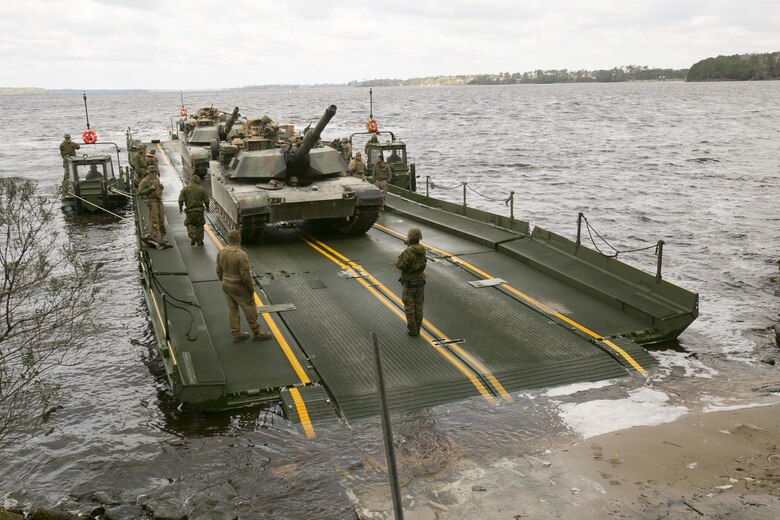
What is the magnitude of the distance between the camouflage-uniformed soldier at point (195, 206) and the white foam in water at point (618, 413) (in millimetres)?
10554

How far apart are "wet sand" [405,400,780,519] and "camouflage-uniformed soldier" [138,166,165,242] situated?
37.2ft

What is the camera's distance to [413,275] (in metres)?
12.5

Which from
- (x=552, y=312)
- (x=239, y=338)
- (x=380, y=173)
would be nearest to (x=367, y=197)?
(x=380, y=173)

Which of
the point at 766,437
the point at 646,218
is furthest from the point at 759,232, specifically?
the point at 766,437

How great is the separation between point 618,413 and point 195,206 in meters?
11.3

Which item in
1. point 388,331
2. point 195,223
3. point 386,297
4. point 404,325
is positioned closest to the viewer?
point 388,331

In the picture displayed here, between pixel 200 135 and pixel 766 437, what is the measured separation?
27057 mm

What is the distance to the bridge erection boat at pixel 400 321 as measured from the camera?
11258mm

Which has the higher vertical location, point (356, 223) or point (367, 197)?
point (367, 197)

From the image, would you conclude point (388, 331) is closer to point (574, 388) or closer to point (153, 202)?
point (574, 388)

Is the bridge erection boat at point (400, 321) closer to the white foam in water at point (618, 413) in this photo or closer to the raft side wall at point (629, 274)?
the raft side wall at point (629, 274)

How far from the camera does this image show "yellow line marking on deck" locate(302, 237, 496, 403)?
11500mm

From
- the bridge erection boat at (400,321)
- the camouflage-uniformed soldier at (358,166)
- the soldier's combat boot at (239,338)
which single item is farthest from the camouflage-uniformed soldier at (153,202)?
the camouflage-uniformed soldier at (358,166)

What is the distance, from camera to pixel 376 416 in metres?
10.7
